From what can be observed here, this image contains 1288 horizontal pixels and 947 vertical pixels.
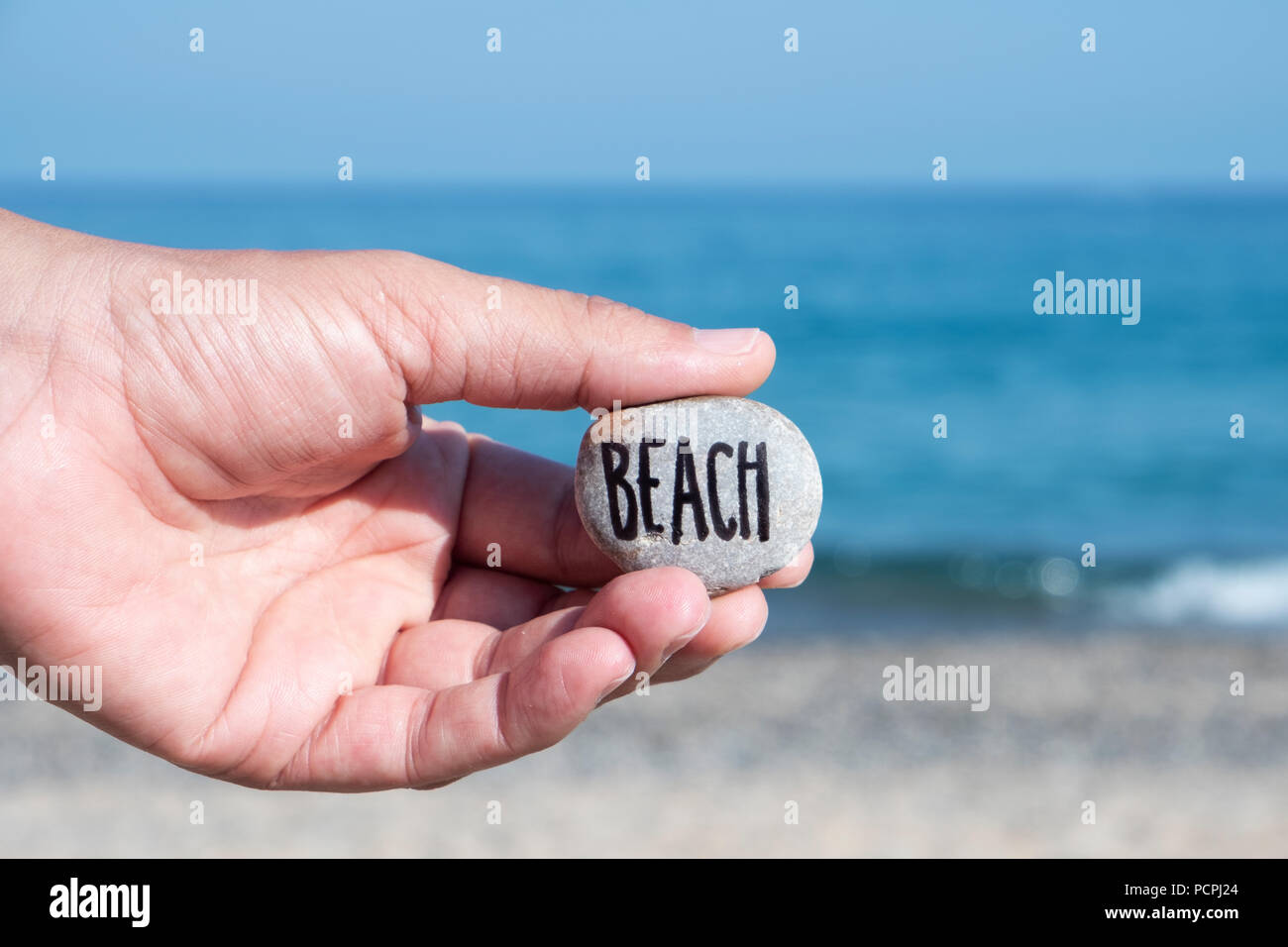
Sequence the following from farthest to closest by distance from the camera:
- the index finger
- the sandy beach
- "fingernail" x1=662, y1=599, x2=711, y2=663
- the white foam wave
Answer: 1. the white foam wave
2. the sandy beach
3. the index finger
4. "fingernail" x1=662, y1=599, x2=711, y2=663

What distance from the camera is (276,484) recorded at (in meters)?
A: 3.20

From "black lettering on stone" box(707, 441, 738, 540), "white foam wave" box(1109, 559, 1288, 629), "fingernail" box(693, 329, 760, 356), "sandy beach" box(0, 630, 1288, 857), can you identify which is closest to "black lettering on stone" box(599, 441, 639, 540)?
"black lettering on stone" box(707, 441, 738, 540)

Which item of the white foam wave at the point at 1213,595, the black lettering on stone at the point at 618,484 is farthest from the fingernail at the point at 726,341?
the white foam wave at the point at 1213,595

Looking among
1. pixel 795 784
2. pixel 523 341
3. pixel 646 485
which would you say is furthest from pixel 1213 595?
pixel 523 341

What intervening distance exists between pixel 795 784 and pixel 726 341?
4.01 metres

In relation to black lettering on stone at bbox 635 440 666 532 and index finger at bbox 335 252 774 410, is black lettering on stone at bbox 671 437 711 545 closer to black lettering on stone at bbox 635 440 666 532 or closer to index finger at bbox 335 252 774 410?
black lettering on stone at bbox 635 440 666 532

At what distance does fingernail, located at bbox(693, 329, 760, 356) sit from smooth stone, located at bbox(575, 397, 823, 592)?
0.14m

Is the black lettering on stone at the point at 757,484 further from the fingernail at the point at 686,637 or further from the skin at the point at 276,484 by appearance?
the fingernail at the point at 686,637

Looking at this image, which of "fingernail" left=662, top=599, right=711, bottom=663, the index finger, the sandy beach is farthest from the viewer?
the sandy beach

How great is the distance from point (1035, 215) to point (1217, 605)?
3662 cm

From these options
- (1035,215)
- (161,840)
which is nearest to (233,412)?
(161,840)

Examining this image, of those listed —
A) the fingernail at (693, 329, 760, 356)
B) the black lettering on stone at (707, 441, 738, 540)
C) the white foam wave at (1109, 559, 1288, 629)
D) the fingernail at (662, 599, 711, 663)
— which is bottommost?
the white foam wave at (1109, 559, 1288, 629)

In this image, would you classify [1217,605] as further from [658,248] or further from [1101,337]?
[658,248]

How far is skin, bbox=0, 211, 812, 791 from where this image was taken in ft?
8.70
